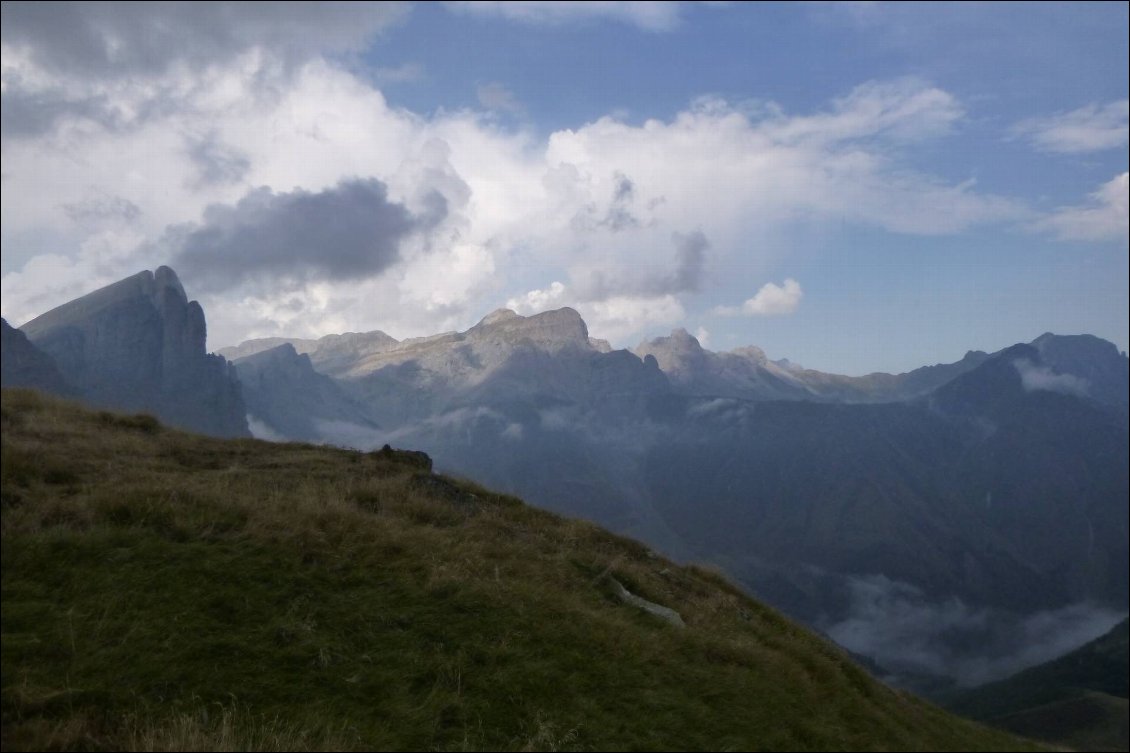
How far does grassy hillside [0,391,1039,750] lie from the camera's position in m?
7.48

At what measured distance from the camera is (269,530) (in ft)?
36.7

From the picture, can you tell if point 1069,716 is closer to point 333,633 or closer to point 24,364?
point 333,633

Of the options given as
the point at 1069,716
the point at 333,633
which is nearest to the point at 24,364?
the point at 333,633

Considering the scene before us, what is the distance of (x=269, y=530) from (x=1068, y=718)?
A: 173 meters

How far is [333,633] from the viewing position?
362 inches

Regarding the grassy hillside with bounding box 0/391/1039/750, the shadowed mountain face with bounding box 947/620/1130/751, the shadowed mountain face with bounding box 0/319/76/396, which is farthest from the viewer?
the shadowed mountain face with bounding box 947/620/1130/751

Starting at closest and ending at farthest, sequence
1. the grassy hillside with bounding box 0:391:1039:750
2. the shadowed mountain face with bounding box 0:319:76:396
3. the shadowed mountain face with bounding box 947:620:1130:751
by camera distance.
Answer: the grassy hillside with bounding box 0:391:1039:750
the shadowed mountain face with bounding box 0:319:76:396
the shadowed mountain face with bounding box 947:620:1130:751

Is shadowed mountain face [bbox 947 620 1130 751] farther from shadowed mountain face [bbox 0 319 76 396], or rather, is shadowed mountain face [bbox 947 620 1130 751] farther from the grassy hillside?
shadowed mountain face [bbox 0 319 76 396]

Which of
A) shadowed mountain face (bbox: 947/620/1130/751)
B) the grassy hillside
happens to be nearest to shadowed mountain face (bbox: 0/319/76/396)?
the grassy hillside

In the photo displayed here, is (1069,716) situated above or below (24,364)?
below

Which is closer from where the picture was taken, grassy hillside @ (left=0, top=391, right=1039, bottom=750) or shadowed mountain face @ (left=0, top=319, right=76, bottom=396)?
grassy hillside @ (left=0, top=391, right=1039, bottom=750)

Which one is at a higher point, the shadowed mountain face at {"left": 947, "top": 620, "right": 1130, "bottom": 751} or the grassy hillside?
the grassy hillside

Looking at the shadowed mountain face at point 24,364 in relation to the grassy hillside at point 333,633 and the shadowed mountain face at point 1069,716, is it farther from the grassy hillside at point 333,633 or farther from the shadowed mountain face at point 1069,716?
the shadowed mountain face at point 1069,716

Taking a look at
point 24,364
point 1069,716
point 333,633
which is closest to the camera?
point 333,633
